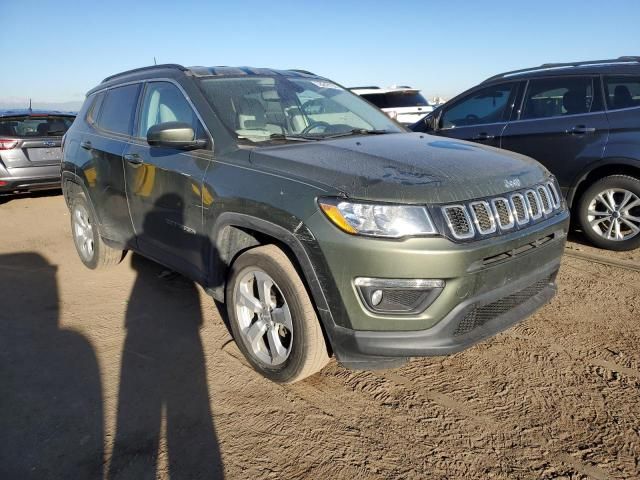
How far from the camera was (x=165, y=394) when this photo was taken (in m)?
2.73

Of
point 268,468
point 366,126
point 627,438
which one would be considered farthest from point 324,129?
point 627,438

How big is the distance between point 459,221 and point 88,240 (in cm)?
401

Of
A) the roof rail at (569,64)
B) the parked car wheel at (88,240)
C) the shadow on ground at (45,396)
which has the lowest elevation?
the shadow on ground at (45,396)

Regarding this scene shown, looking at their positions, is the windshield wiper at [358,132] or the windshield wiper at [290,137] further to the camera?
the windshield wiper at [358,132]

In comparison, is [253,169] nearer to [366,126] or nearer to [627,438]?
[366,126]

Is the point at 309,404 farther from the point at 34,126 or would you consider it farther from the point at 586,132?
the point at 34,126

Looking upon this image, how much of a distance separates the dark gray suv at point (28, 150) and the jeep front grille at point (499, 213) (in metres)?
7.45

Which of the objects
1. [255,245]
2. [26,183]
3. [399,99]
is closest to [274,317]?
[255,245]

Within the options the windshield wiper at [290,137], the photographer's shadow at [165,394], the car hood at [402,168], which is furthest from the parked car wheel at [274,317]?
the windshield wiper at [290,137]

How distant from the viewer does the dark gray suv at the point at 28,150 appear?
7398mm

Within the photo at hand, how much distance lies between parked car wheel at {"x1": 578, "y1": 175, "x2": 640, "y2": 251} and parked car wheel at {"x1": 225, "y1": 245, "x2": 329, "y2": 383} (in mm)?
3540

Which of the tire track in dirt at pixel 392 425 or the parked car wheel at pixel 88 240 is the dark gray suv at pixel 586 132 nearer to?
the tire track in dirt at pixel 392 425

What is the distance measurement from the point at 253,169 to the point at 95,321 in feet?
6.62

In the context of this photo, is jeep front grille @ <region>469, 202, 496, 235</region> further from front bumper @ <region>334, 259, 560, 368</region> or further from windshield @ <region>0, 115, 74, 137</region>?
windshield @ <region>0, 115, 74, 137</region>
